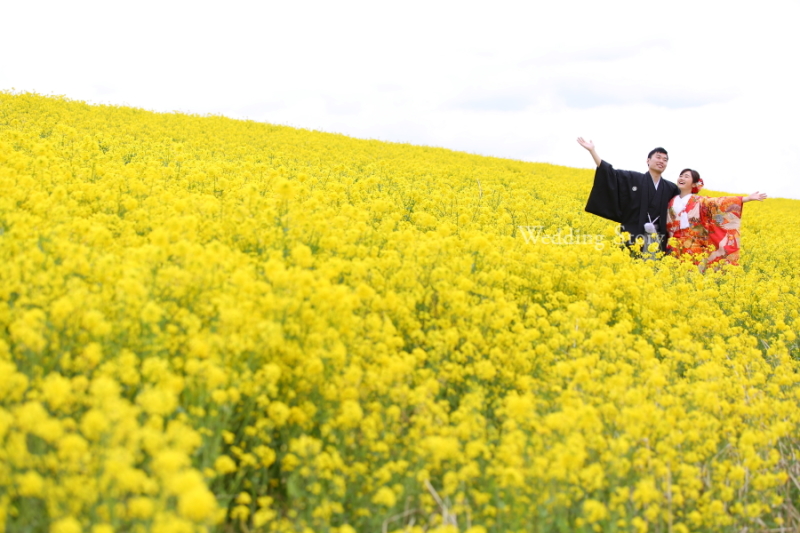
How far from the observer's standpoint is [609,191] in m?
10.0

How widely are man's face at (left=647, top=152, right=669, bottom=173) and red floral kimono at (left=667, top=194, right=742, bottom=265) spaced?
0.65 meters

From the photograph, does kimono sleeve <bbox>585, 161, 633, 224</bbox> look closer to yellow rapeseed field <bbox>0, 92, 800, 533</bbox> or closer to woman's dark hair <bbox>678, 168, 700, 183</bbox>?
woman's dark hair <bbox>678, 168, 700, 183</bbox>

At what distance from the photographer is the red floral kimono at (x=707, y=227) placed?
32.6 feet

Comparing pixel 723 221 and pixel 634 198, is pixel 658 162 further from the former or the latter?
pixel 723 221

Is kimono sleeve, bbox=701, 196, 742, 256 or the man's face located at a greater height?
the man's face

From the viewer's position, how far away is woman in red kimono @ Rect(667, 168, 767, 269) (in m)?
9.91

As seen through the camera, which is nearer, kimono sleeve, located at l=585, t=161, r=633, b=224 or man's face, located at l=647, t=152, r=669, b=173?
man's face, located at l=647, t=152, r=669, b=173

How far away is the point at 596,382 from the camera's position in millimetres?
4754

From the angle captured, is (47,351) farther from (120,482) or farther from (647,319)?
(647,319)

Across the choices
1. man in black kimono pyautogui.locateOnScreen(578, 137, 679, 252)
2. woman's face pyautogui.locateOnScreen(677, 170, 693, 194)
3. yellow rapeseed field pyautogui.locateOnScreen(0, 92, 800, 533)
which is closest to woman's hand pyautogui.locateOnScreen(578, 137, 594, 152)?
man in black kimono pyautogui.locateOnScreen(578, 137, 679, 252)

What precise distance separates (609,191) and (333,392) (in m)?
7.22

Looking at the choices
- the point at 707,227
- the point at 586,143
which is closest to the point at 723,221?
the point at 707,227

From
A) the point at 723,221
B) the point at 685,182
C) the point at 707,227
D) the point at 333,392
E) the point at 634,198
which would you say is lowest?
the point at 333,392

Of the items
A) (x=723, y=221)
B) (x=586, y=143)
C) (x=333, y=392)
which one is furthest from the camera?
(x=723, y=221)
